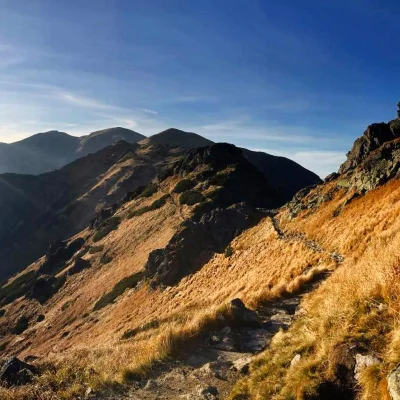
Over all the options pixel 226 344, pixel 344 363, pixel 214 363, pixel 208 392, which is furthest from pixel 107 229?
pixel 344 363

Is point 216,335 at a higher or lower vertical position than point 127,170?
lower

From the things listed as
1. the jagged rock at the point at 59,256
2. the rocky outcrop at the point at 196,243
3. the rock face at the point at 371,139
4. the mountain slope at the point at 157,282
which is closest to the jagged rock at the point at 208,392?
the mountain slope at the point at 157,282

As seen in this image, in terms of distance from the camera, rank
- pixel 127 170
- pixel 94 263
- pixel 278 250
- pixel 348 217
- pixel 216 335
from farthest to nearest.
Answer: pixel 127 170, pixel 94 263, pixel 278 250, pixel 348 217, pixel 216 335

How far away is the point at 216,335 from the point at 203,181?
2524 inches

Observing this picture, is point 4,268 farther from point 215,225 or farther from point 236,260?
point 236,260

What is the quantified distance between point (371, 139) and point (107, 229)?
180 feet

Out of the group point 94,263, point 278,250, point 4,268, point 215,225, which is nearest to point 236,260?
point 278,250

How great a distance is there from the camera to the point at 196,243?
4731cm

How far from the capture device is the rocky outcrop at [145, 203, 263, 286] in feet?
142

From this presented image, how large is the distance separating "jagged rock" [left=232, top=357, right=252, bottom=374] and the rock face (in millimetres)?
39002

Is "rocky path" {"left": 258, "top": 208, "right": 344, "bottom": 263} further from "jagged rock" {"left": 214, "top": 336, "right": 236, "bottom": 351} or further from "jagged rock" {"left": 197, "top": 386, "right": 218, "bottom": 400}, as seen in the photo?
"jagged rock" {"left": 197, "top": 386, "right": 218, "bottom": 400}

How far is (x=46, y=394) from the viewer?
7.47 meters

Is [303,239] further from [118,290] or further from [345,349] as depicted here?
[118,290]

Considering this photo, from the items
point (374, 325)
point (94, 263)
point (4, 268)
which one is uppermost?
point (374, 325)
